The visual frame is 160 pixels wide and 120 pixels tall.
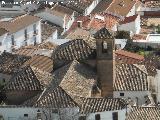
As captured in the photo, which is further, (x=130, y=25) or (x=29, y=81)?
(x=130, y=25)

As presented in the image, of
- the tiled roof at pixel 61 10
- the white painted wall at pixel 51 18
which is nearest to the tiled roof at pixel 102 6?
the tiled roof at pixel 61 10

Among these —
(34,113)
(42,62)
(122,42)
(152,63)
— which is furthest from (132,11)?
(34,113)

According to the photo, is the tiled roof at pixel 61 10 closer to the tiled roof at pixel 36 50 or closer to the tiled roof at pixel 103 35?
the tiled roof at pixel 36 50

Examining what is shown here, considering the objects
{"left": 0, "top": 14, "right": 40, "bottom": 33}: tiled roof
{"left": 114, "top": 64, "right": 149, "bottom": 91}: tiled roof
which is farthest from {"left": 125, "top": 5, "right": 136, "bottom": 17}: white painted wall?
{"left": 114, "top": 64, "right": 149, "bottom": 91}: tiled roof

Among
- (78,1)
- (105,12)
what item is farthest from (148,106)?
(78,1)

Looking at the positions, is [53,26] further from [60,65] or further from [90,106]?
[90,106]

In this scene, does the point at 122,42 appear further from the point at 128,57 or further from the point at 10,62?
the point at 10,62

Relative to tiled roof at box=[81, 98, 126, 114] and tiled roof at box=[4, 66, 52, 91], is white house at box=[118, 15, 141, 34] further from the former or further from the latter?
tiled roof at box=[81, 98, 126, 114]
